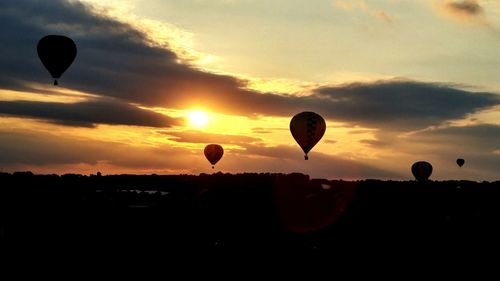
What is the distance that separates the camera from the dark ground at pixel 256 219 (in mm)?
24562

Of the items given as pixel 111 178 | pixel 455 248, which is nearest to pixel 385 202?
pixel 455 248

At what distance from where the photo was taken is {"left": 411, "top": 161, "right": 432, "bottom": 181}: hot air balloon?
95.9 metres

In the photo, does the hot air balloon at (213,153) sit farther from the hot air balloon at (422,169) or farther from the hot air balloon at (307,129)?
the hot air balloon at (422,169)

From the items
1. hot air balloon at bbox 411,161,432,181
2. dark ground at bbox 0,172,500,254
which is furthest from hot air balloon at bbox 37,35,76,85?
hot air balloon at bbox 411,161,432,181

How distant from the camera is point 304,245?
80.6ft

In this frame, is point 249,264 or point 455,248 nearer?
point 249,264

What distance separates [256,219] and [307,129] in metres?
39.1

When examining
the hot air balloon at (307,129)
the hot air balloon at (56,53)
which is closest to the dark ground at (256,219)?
the hot air balloon at (56,53)

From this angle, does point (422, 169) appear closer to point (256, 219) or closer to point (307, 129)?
point (307, 129)

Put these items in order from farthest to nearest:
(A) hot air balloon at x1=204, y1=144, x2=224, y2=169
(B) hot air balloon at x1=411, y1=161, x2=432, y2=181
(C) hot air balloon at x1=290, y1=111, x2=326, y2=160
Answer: (A) hot air balloon at x1=204, y1=144, x2=224, y2=169 → (B) hot air balloon at x1=411, y1=161, x2=432, y2=181 → (C) hot air balloon at x1=290, y1=111, x2=326, y2=160

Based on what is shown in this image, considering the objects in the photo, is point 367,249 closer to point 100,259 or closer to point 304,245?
point 304,245

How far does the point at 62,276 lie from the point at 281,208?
20.4 m

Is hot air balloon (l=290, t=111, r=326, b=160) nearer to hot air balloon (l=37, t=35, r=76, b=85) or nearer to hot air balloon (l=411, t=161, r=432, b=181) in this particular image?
hot air balloon (l=37, t=35, r=76, b=85)

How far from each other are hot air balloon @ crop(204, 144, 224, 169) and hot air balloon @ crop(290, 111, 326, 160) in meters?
24.8
